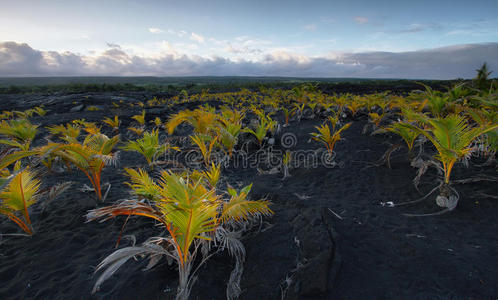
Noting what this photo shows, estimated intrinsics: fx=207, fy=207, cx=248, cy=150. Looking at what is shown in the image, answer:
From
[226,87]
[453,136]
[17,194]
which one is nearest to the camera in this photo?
[17,194]

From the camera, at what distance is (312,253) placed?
1812 millimetres

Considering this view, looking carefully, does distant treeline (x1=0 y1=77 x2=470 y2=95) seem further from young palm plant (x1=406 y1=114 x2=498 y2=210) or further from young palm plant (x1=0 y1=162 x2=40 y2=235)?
young palm plant (x1=0 y1=162 x2=40 y2=235)

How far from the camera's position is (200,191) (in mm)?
1710

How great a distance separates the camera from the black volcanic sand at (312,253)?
1.55m

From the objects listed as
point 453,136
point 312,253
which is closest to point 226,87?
point 453,136

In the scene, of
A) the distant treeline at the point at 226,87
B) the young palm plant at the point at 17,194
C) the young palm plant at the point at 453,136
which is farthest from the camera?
the distant treeline at the point at 226,87

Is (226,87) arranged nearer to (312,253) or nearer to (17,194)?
(17,194)

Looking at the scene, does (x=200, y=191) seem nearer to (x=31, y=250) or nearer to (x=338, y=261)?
(x=338, y=261)

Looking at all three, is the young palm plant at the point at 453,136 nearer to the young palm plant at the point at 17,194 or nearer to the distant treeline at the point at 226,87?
the young palm plant at the point at 17,194

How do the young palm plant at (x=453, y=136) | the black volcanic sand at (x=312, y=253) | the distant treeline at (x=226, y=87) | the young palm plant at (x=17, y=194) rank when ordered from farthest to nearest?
the distant treeline at (x=226, y=87) < the young palm plant at (x=453, y=136) < the young palm plant at (x=17, y=194) < the black volcanic sand at (x=312, y=253)

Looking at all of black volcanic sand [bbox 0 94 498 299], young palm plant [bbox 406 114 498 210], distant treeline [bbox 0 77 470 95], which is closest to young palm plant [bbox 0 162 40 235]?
black volcanic sand [bbox 0 94 498 299]

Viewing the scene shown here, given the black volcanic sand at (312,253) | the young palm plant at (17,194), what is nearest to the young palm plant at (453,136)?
the black volcanic sand at (312,253)

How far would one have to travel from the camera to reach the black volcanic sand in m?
1.55

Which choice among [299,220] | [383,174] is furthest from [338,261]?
[383,174]
